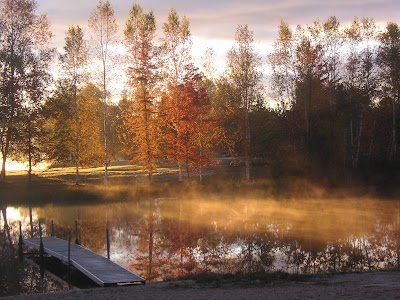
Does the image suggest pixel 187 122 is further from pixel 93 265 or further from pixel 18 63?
pixel 93 265

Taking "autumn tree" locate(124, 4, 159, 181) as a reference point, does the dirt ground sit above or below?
below

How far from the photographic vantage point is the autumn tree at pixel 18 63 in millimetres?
45312

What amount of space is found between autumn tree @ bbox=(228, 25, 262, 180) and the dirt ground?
32.6m

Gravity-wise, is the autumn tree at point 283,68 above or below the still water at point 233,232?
above

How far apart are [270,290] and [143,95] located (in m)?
35.3

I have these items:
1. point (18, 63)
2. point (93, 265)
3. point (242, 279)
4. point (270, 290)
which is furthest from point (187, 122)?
point (270, 290)

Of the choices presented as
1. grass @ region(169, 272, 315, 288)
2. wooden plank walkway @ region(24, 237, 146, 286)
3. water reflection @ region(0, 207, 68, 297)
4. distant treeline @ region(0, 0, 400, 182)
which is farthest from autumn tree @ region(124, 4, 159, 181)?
grass @ region(169, 272, 315, 288)

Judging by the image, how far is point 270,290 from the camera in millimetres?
14289

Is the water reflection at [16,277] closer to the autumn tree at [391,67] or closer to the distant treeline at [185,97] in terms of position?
the distant treeline at [185,97]

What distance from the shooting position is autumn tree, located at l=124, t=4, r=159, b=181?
4703cm

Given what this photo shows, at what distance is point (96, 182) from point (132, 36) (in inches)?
551

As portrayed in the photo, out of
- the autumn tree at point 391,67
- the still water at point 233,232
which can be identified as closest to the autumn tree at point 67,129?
the still water at point 233,232

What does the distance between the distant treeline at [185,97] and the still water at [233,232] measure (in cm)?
821

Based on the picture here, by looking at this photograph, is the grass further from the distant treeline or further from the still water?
the distant treeline
